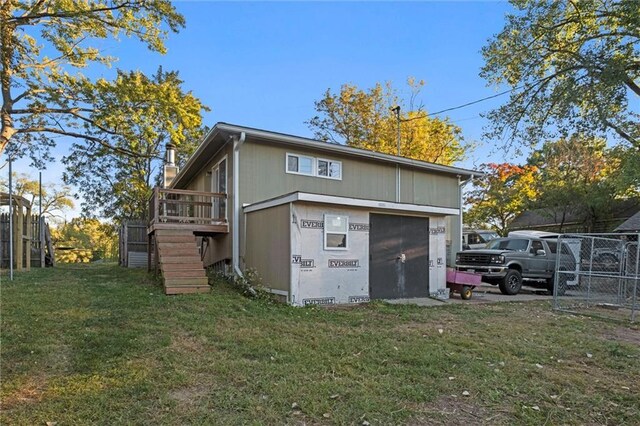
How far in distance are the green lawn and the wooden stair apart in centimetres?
97

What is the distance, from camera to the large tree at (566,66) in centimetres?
1349

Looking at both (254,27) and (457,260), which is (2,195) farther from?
(457,260)

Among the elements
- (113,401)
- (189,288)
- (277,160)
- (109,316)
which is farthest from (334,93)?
(113,401)

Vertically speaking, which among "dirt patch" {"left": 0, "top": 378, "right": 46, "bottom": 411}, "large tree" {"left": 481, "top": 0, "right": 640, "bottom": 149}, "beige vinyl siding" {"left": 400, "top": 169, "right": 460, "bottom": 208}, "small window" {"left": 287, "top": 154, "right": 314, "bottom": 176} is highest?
"large tree" {"left": 481, "top": 0, "right": 640, "bottom": 149}

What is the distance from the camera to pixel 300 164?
11.8 m

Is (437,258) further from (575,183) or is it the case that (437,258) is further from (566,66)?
(575,183)

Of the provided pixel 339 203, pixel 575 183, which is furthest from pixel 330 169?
pixel 575 183

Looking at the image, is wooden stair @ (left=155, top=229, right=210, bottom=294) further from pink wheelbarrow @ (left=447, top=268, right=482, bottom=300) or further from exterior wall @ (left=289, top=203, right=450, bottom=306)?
pink wheelbarrow @ (left=447, top=268, right=482, bottom=300)

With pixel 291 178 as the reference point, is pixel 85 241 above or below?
below

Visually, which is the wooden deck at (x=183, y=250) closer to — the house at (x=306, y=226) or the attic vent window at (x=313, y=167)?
the house at (x=306, y=226)

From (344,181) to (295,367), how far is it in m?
8.59

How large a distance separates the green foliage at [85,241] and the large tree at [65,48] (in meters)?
8.91

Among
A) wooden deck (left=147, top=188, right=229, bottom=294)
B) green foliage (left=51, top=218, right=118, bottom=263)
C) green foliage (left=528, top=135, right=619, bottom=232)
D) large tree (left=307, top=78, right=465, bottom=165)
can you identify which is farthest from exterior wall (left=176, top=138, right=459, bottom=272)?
green foliage (left=528, top=135, right=619, bottom=232)

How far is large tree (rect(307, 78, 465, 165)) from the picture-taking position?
2677cm
